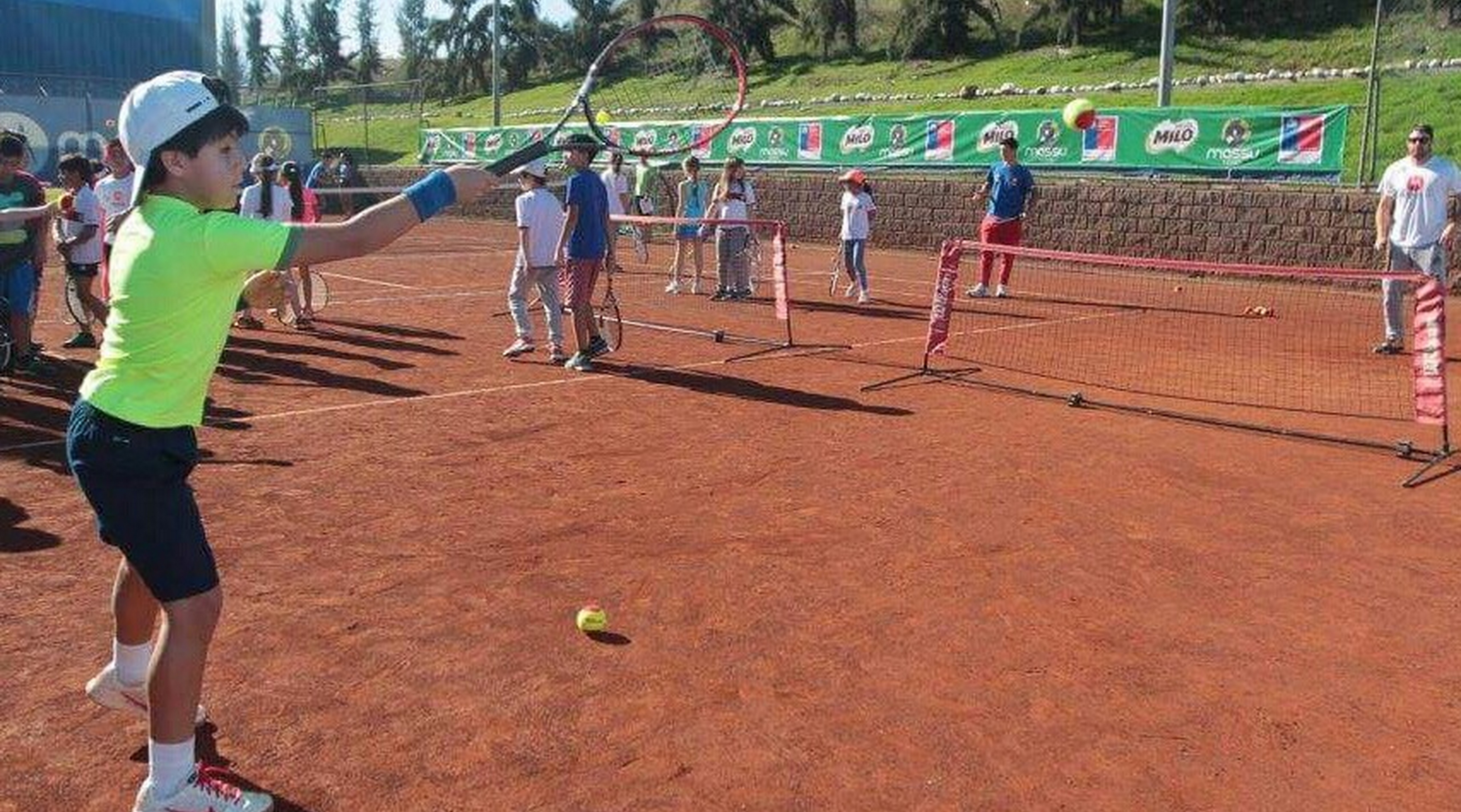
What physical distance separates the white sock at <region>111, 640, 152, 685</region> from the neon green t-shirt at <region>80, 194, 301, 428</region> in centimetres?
106

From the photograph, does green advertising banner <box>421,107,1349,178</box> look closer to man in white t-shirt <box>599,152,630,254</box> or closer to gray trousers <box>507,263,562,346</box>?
man in white t-shirt <box>599,152,630,254</box>

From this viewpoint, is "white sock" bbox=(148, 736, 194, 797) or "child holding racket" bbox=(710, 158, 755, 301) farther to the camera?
"child holding racket" bbox=(710, 158, 755, 301)

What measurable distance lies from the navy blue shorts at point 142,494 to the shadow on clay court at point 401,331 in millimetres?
9971

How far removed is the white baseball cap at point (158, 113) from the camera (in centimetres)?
327

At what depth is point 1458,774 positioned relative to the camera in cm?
395

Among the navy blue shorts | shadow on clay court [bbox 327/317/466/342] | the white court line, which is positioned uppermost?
the navy blue shorts

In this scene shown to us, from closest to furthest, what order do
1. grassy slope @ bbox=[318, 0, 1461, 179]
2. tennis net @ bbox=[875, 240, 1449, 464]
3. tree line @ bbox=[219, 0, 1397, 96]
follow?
tennis net @ bbox=[875, 240, 1449, 464] < grassy slope @ bbox=[318, 0, 1461, 179] < tree line @ bbox=[219, 0, 1397, 96]

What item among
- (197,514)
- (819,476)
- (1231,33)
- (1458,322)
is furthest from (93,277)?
(1231,33)

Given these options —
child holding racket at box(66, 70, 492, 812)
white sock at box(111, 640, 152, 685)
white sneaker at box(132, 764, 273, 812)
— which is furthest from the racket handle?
white sneaker at box(132, 764, 273, 812)

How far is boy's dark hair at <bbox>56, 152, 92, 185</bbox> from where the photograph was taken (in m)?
11.4

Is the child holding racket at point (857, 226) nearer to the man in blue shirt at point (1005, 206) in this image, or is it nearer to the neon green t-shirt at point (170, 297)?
the man in blue shirt at point (1005, 206)

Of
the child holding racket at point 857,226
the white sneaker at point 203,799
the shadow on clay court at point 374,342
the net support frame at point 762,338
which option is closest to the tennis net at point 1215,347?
the child holding racket at point 857,226

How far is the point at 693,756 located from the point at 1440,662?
3.14 meters

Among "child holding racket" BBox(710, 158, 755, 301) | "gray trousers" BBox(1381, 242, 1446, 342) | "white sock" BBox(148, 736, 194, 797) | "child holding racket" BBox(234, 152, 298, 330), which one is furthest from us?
"child holding racket" BBox(710, 158, 755, 301)
